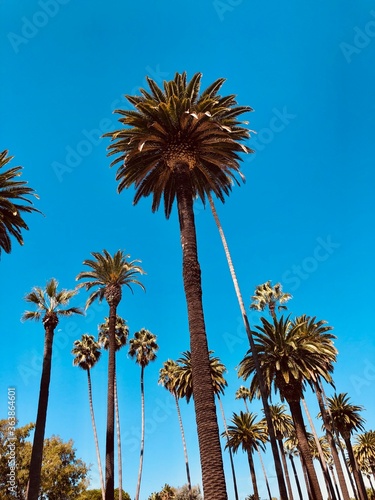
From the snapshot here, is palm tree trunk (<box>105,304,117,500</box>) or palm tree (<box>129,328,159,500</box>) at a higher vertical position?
palm tree (<box>129,328,159,500</box>)

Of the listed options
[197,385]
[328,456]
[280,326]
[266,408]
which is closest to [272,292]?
[280,326]

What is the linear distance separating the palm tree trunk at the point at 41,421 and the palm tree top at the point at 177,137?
13654 mm

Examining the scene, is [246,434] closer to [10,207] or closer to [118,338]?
[118,338]

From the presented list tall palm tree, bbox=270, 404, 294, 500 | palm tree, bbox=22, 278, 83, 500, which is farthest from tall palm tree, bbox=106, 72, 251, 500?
tall palm tree, bbox=270, 404, 294, 500

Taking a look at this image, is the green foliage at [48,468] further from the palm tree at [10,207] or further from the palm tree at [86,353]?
the palm tree at [10,207]

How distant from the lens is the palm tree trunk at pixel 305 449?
2681 cm

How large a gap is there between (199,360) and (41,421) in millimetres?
16998

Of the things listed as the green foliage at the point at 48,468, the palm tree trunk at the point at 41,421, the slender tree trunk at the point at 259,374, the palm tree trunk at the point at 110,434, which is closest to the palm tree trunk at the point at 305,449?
the slender tree trunk at the point at 259,374

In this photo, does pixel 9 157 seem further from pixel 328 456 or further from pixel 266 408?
pixel 328 456

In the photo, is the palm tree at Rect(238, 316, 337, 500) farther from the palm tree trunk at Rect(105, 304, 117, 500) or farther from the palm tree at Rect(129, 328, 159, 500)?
the palm tree at Rect(129, 328, 159, 500)

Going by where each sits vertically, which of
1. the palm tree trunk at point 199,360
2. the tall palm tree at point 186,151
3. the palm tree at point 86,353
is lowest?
the palm tree trunk at point 199,360

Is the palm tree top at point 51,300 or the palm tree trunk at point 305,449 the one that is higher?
the palm tree top at point 51,300

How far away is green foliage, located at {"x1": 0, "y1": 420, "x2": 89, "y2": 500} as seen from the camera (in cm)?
3706

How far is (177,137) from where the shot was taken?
694 inches
